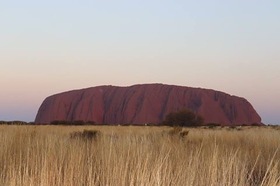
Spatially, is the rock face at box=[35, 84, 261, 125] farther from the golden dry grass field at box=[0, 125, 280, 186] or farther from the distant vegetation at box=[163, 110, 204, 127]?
the golden dry grass field at box=[0, 125, 280, 186]

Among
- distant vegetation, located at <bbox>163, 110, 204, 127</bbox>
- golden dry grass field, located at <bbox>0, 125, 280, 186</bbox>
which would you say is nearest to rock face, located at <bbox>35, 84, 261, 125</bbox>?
distant vegetation, located at <bbox>163, 110, 204, 127</bbox>

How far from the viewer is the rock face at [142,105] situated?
2921 inches

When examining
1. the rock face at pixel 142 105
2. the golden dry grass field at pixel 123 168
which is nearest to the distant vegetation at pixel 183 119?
the rock face at pixel 142 105

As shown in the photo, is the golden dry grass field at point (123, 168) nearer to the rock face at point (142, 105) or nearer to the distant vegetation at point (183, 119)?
the distant vegetation at point (183, 119)

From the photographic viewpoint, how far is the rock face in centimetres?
7419

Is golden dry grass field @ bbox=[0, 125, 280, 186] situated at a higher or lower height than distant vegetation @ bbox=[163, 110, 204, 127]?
higher

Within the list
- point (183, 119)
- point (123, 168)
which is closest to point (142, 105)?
point (183, 119)

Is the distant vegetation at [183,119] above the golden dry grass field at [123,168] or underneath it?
underneath

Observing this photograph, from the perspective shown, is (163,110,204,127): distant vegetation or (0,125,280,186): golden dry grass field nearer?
(0,125,280,186): golden dry grass field

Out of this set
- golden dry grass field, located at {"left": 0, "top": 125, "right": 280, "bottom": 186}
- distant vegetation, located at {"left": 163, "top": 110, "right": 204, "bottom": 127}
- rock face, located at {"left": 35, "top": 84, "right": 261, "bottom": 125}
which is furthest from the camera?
rock face, located at {"left": 35, "top": 84, "right": 261, "bottom": 125}

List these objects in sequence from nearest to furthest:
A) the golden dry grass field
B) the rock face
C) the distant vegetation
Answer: the golden dry grass field < the distant vegetation < the rock face

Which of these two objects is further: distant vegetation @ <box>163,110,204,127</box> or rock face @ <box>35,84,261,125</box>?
rock face @ <box>35,84,261,125</box>

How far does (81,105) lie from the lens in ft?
255

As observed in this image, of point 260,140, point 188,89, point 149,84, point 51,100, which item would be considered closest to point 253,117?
point 188,89
